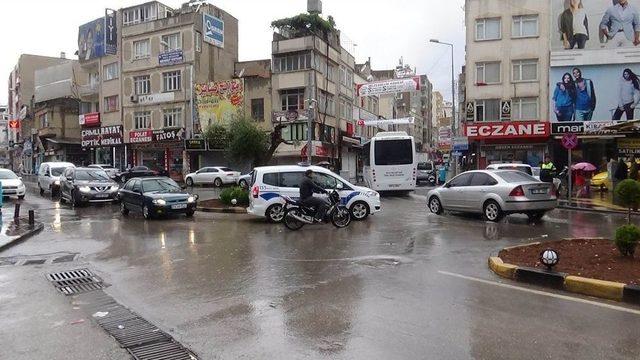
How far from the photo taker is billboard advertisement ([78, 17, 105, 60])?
5128cm

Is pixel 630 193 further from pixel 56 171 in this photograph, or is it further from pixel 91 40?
pixel 91 40

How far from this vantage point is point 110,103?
2041 inches

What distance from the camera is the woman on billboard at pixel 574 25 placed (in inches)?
1401

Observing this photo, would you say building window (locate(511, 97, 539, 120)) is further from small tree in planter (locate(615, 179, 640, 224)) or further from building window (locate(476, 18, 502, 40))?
small tree in planter (locate(615, 179, 640, 224))

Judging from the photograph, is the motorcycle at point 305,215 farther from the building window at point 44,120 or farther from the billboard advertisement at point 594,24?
the building window at point 44,120

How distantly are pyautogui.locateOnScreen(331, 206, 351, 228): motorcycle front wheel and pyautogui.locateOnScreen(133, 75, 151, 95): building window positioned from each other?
3829 centimetres

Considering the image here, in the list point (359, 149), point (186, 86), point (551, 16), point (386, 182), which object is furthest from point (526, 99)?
point (186, 86)

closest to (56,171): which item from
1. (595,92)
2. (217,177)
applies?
(217,177)

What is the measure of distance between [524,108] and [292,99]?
17480mm

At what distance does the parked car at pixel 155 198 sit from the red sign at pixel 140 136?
29.8 metres

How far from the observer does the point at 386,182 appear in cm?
2631

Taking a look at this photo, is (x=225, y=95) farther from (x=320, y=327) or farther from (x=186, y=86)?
(x=320, y=327)

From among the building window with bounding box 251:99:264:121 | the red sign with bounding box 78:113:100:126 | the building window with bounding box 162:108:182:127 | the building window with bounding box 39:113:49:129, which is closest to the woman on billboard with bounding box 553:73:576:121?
the building window with bounding box 251:99:264:121

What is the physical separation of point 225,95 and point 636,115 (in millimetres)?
30024
